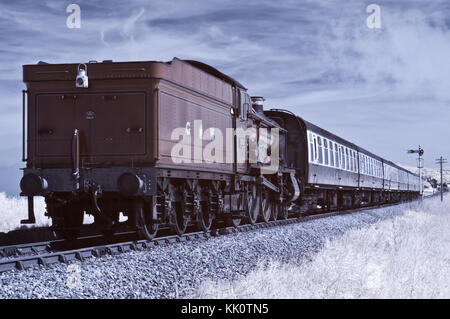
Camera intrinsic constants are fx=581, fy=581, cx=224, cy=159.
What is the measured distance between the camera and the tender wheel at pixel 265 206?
17562 mm

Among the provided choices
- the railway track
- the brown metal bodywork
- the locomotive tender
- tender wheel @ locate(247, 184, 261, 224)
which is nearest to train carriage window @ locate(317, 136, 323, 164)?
tender wheel @ locate(247, 184, 261, 224)

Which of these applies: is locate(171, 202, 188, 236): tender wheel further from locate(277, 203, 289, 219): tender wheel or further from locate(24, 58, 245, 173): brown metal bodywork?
locate(277, 203, 289, 219): tender wheel

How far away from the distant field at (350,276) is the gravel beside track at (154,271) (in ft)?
1.51

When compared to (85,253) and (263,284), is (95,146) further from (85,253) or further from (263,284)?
(263,284)

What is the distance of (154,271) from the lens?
28.3 ft

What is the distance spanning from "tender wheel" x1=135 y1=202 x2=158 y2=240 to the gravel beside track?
0.63 metres

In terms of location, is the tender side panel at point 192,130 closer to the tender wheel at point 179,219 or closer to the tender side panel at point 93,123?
the tender side panel at point 93,123

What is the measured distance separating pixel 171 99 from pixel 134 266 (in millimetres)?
4035

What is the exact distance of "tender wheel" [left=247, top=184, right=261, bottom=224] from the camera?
16156 mm

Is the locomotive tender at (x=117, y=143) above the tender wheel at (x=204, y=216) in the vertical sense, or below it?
above

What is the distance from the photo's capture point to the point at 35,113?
11.4 metres

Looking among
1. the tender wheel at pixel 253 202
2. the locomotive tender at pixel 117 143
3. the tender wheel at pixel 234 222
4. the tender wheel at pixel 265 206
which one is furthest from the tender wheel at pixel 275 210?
the locomotive tender at pixel 117 143

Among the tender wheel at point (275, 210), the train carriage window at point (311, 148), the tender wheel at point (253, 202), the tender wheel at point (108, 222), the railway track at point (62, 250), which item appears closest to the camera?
the railway track at point (62, 250)
